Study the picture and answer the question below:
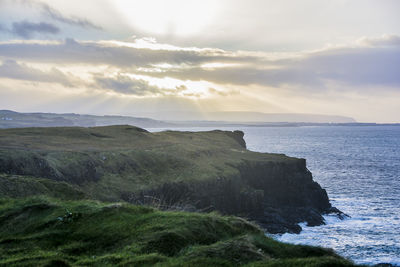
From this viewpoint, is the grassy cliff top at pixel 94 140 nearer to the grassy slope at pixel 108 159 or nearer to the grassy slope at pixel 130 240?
the grassy slope at pixel 108 159

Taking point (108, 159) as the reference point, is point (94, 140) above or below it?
above

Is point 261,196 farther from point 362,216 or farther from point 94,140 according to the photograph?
point 94,140

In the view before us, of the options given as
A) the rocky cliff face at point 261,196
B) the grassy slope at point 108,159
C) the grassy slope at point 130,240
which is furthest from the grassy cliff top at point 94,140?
the grassy slope at point 130,240

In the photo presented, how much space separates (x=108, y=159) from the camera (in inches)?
1989

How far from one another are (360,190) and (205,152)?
121ft

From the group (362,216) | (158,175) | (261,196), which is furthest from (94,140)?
(362,216)

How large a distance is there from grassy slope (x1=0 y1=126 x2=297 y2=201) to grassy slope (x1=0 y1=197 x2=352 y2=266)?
1175 centimetres

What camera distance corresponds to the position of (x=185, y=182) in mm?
49625

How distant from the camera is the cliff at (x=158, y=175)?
39719 millimetres

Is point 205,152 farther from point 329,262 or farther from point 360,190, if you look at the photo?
point 329,262

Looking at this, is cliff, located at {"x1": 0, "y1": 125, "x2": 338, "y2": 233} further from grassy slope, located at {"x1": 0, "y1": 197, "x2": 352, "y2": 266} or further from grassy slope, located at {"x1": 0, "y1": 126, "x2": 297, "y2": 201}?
grassy slope, located at {"x1": 0, "y1": 197, "x2": 352, "y2": 266}

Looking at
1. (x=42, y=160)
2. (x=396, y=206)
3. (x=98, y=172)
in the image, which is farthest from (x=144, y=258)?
(x=396, y=206)

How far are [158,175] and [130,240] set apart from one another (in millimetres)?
36854

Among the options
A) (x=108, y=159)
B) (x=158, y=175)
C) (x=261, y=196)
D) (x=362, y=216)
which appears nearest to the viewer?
(x=108, y=159)
